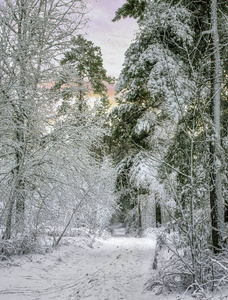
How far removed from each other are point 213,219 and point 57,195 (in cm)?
393

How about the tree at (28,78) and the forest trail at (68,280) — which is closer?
the forest trail at (68,280)

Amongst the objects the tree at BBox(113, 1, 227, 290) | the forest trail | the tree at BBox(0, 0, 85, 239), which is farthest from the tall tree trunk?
the tree at BBox(0, 0, 85, 239)

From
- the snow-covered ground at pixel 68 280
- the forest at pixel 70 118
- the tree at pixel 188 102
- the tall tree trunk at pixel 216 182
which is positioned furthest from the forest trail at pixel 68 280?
the tall tree trunk at pixel 216 182

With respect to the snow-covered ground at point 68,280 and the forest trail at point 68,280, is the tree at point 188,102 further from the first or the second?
the forest trail at point 68,280

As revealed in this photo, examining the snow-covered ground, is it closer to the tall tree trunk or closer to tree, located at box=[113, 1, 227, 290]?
tree, located at box=[113, 1, 227, 290]

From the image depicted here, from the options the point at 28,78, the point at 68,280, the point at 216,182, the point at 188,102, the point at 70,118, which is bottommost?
the point at 68,280

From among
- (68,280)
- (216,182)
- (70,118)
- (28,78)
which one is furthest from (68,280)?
(28,78)

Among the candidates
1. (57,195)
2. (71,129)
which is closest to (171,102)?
(71,129)

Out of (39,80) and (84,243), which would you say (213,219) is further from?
(84,243)

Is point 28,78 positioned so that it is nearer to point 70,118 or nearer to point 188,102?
point 70,118

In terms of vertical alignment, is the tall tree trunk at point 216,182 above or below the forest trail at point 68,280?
above

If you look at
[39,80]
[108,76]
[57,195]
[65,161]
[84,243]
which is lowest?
[84,243]

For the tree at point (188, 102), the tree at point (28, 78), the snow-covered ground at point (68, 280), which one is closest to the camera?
the tree at point (188, 102)

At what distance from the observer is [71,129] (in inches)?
258
